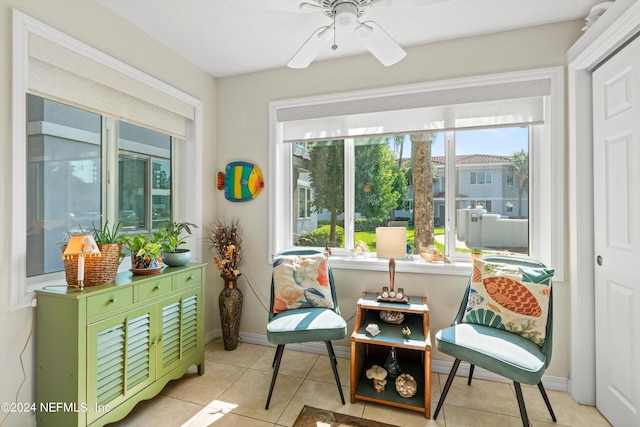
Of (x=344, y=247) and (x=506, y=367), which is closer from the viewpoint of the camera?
(x=506, y=367)

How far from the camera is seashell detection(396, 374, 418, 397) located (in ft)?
6.43

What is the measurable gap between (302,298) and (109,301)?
1.24 metres

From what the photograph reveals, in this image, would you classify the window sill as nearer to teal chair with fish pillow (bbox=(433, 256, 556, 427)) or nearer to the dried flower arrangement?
teal chair with fish pillow (bbox=(433, 256, 556, 427))

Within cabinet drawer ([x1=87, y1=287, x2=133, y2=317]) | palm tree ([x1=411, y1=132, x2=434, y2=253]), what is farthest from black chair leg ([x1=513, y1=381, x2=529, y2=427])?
cabinet drawer ([x1=87, y1=287, x2=133, y2=317])

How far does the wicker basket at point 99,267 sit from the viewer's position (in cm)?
166

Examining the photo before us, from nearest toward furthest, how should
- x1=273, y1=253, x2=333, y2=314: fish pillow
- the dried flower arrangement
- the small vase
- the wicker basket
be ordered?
the wicker basket
the small vase
x1=273, y1=253, x2=333, y2=314: fish pillow
the dried flower arrangement

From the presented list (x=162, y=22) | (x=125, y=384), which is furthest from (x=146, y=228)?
(x=162, y=22)

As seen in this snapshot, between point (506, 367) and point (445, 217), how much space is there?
1.23m

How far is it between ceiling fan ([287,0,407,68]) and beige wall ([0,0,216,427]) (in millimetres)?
1303

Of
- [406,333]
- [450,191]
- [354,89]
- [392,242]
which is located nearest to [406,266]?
[392,242]

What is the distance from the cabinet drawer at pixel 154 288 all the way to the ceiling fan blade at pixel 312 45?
164 cm

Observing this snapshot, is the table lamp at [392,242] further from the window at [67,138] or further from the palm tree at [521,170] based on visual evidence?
the window at [67,138]

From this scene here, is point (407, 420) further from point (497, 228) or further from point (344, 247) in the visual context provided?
point (497, 228)

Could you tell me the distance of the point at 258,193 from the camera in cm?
289
